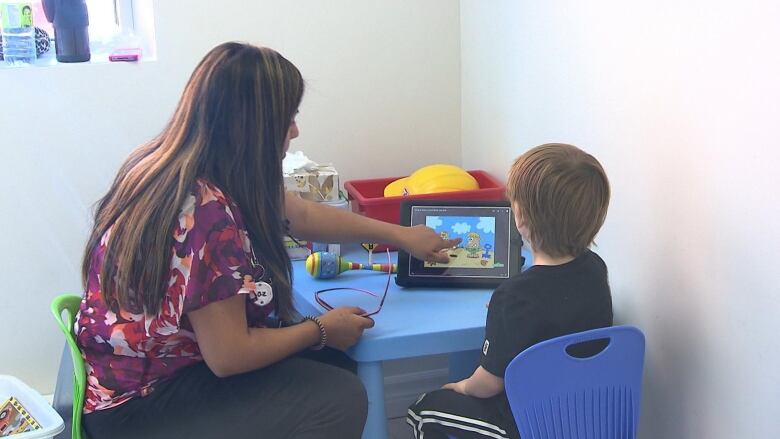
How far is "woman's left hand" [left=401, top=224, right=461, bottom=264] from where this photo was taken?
178cm

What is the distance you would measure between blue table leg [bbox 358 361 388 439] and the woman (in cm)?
8

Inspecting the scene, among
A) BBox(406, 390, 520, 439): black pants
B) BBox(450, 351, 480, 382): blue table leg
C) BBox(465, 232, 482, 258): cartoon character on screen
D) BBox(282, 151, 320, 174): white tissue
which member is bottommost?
BBox(450, 351, 480, 382): blue table leg

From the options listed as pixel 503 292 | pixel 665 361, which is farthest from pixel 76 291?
pixel 665 361

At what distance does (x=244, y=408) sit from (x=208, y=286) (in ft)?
0.70

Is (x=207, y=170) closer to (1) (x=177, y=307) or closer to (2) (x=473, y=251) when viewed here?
(1) (x=177, y=307)

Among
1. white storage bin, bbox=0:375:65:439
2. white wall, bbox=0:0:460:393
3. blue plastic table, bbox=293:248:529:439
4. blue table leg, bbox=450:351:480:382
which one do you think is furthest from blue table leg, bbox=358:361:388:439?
white wall, bbox=0:0:460:393

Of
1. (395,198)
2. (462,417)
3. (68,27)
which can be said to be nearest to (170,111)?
(68,27)

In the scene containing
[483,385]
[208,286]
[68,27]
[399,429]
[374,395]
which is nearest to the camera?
[208,286]

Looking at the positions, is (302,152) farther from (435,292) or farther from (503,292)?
(503,292)

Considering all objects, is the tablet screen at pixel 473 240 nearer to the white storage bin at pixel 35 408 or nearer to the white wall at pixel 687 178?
the white wall at pixel 687 178

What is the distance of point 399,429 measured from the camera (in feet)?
7.38

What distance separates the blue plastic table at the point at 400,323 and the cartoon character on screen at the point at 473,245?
76 millimetres

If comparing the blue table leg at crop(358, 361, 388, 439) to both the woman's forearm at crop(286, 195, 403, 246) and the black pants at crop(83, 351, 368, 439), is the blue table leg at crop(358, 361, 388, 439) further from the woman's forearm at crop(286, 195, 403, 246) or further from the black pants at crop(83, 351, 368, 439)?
the woman's forearm at crop(286, 195, 403, 246)

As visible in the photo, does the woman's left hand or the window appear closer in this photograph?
the woman's left hand
